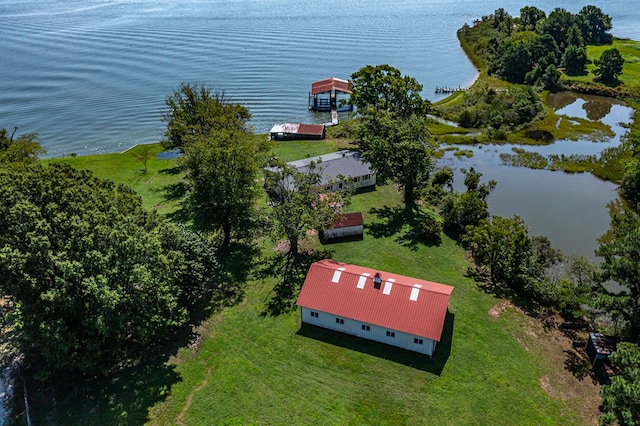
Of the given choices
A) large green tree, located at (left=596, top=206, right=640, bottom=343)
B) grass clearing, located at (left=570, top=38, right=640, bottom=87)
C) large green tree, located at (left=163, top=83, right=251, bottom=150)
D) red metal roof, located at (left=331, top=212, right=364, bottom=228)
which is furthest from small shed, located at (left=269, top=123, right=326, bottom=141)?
grass clearing, located at (left=570, top=38, right=640, bottom=87)

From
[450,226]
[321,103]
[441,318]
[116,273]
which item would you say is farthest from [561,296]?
[321,103]

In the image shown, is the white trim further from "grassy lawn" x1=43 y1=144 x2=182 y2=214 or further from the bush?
"grassy lawn" x1=43 y1=144 x2=182 y2=214

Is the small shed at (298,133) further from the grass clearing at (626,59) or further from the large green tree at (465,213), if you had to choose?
the grass clearing at (626,59)

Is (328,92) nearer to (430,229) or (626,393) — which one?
(430,229)

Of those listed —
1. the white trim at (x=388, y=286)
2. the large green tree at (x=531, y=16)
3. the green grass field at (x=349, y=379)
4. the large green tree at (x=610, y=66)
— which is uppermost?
the large green tree at (x=531, y=16)

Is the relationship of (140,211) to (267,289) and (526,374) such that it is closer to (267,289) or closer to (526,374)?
(267,289)

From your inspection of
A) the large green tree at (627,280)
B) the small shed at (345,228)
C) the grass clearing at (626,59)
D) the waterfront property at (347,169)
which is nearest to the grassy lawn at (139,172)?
the waterfront property at (347,169)
